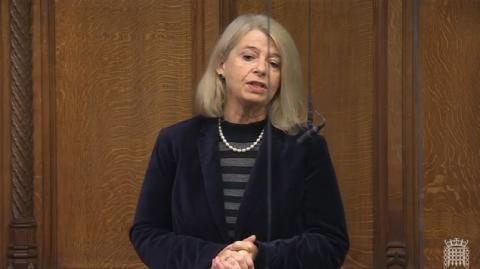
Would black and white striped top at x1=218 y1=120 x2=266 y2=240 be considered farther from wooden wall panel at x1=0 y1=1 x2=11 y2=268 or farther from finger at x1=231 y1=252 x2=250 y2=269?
wooden wall panel at x1=0 y1=1 x2=11 y2=268

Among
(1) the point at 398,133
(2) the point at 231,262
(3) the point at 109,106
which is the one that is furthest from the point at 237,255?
(3) the point at 109,106

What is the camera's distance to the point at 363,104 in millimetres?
2791

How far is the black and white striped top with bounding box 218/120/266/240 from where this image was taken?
2.00m

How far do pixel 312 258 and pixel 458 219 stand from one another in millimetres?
1362

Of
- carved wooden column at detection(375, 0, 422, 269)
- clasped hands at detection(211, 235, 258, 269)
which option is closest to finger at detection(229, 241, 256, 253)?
clasped hands at detection(211, 235, 258, 269)

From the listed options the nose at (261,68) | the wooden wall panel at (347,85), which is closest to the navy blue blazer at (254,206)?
the nose at (261,68)

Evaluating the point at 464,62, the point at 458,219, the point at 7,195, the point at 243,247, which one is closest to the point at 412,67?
the point at 464,62

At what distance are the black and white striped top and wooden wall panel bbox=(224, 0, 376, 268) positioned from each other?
0.23 meters

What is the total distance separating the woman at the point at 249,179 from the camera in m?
1.98

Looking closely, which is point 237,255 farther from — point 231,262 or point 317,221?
point 317,221

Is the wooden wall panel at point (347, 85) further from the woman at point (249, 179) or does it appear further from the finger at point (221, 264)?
the finger at point (221, 264)

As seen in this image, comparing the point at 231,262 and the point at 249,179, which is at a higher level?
the point at 249,179

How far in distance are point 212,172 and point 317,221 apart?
211 millimetres

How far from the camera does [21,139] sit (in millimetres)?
3396
